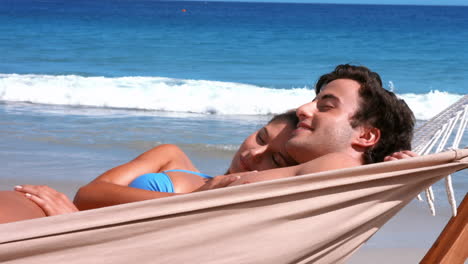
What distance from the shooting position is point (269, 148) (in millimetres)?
2273

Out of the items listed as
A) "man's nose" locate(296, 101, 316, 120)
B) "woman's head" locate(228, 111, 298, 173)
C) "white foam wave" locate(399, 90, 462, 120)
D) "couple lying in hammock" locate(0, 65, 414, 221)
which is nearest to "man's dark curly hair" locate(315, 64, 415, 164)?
"couple lying in hammock" locate(0, 65, 414, 221)

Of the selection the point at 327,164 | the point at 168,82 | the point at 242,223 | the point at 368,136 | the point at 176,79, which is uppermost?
the point at 176,79

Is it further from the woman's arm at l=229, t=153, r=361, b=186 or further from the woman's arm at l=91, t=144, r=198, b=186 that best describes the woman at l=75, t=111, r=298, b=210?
the woman's arm at l=229, t=153, r=361, b=186

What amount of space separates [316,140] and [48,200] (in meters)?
0.84

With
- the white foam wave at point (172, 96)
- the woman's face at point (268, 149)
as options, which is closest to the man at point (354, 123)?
the woman's face at point (268, 149)

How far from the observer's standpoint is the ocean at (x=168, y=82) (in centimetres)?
523

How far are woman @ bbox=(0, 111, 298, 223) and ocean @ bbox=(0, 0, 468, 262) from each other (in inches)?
34.6

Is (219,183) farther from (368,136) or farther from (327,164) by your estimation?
(368,136)

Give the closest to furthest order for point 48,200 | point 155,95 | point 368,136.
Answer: point 48,200
point 368,136
point 155,95

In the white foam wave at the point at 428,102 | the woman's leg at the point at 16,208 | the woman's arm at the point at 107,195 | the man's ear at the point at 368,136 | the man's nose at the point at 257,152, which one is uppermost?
the white foam wave at the point at 428,102

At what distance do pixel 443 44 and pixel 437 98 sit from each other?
9292mm

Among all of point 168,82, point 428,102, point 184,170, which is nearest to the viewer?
point 184,170

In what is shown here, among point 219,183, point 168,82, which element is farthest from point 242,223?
point 168,82

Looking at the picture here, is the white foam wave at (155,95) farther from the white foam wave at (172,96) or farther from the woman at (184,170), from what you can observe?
the woman at (184,170)
